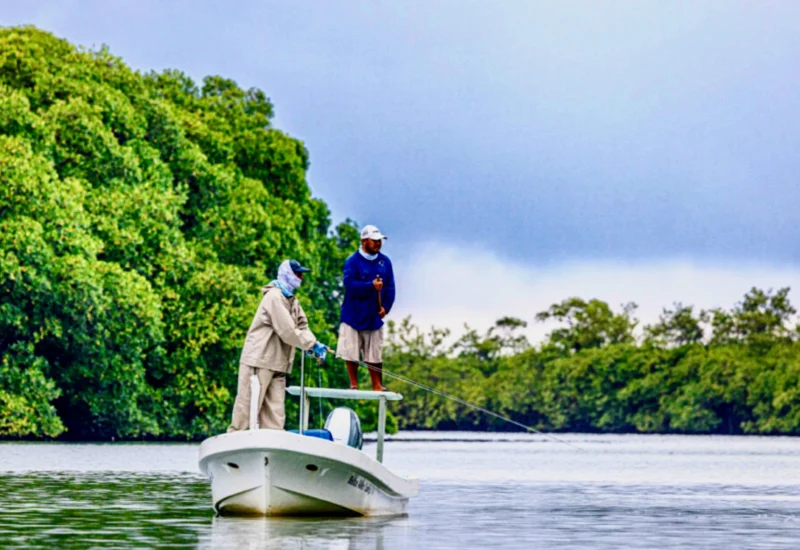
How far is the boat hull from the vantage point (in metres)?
20.7

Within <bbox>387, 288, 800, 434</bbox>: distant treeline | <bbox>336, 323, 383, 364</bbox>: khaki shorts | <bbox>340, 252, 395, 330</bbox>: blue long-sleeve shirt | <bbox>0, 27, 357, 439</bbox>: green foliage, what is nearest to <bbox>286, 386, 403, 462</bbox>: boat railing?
<bbox>336, 323, 383, 364</bbox>: khaki shorts

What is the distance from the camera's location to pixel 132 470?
123ft

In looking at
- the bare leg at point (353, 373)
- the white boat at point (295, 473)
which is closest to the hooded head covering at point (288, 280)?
the white boat at point (295, 473)

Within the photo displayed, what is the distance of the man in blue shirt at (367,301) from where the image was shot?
22844 millimetres

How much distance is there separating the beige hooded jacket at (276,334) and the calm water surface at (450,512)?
6.31 ft

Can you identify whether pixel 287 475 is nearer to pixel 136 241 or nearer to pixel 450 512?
pixel 450 512

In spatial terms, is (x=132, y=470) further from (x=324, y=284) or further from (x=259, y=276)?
(x=324, y=284)

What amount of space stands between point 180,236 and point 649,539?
4382cm

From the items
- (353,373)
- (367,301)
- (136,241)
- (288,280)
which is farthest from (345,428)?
(136,241)

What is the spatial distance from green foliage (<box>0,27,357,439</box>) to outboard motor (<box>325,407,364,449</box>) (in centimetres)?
3002

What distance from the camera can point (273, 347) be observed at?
21734 millimetres

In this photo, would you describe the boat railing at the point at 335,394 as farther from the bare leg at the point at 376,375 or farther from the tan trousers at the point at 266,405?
the bare leg at the point at 376,375

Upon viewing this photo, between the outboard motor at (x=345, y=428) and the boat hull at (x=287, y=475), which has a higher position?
the outboard motor at (x=345, y=428)

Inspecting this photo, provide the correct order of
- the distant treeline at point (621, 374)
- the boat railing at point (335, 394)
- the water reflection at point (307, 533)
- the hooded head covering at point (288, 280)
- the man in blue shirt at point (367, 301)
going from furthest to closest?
the distant treeline at point (621, 374), the man in blue shirt at point (367, 301), the boat railing at point (335, 394), the hooded head covering at point (288, 280), the water reflection at point (307, 533)
